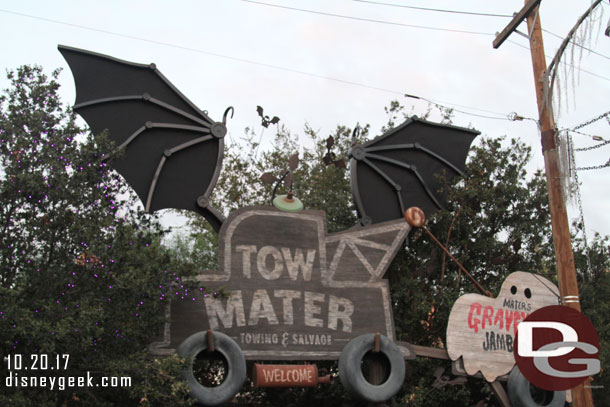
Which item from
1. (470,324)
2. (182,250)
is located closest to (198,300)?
(470,324)

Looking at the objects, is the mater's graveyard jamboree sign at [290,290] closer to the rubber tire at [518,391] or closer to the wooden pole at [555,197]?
the rubber tire at [518,391]

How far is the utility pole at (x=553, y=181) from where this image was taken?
10062 mm

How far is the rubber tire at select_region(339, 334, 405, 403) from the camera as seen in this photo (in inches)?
395

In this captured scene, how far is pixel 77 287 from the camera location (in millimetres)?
8914

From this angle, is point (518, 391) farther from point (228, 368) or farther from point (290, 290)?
point (228, 368)

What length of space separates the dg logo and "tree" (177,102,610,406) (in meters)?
3.52

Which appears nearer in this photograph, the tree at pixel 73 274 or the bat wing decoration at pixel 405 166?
the tree at pixel 73 274

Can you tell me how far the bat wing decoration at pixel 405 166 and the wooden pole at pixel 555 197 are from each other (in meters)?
2.57

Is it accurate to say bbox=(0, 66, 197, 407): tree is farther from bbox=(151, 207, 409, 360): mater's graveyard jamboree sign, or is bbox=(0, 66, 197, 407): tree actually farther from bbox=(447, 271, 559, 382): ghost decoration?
bbox=(447, 271, 559, 382): ghost decoration

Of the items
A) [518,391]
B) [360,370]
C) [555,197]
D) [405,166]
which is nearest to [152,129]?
[405,166]

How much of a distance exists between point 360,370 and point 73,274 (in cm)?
438

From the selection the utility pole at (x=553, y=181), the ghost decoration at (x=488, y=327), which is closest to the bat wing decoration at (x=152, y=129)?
the ghost decoration at (x=488, y=327)

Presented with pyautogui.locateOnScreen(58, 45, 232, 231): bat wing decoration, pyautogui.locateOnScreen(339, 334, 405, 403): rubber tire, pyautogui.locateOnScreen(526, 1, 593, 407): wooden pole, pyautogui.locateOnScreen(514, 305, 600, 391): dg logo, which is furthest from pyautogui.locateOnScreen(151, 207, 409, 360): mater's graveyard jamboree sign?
pyautogui.locateOnScreen(526, 1, 593, 407): wooden pole

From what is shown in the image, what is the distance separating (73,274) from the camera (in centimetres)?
896
